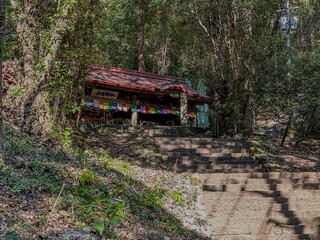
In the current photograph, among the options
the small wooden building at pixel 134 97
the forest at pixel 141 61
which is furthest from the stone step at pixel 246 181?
the small wooden building at pixel 134 97

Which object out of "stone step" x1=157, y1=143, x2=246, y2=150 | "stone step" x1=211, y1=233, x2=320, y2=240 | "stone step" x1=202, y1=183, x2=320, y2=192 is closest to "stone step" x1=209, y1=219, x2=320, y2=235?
"stone step" x1=211, y1=233, x2=320, y2=240

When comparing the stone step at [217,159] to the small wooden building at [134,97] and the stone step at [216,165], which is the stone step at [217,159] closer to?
the stone step at [216,165]

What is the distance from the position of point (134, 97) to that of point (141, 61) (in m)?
6.46

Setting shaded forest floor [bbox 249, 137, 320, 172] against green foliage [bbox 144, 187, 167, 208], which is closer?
green foliage [bbox 144, 187, 167, 208]

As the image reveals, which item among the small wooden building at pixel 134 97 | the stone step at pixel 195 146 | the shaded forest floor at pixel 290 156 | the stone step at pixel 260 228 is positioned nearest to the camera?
the stone step at pixel 260 228

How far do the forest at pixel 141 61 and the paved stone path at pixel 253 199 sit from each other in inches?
87.6

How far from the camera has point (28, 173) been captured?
4.68m

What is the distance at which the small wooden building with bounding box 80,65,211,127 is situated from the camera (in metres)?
14.6

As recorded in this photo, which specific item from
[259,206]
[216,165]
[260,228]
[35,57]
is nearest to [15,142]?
[35,57]

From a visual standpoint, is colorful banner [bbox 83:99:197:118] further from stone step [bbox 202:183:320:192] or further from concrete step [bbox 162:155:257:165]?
stone step [bbox 202:183:320:192]

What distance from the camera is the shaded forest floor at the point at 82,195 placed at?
3.39 metres

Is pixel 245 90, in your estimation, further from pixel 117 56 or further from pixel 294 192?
pixel 117 56

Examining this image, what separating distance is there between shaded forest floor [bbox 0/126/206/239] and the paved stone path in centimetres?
60

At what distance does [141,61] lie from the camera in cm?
2167
